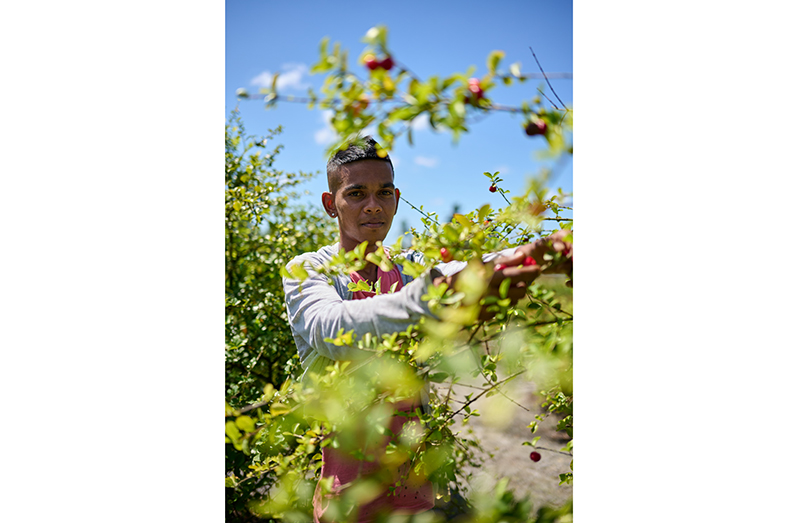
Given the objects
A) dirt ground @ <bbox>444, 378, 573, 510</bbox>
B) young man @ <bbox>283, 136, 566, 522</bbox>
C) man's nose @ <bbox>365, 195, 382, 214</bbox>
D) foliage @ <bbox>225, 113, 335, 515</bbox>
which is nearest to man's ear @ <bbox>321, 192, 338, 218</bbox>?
young man @ <bbox>283, 136, 566, 522</bbox>

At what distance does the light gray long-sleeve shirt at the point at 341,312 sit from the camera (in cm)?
69

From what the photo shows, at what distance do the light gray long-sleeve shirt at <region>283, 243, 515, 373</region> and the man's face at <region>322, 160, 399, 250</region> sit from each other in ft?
0.50

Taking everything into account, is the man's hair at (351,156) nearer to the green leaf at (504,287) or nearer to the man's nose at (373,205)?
the man's nose at (373,205)

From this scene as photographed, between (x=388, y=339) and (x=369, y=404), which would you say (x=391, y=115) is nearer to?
(x=388, y=339)

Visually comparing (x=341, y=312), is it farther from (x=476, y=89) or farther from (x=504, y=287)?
(x=476, y=89)

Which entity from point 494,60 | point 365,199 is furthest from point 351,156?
point 494,60

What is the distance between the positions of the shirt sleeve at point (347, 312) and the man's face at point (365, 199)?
0.20 meters

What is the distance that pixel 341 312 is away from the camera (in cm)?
77

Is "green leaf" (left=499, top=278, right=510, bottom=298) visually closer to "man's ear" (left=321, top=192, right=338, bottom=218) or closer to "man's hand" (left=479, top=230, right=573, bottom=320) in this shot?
"man's hand" (left=479, top=230, right=573, bottom=320)

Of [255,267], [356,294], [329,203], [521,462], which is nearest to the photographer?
[356,294]

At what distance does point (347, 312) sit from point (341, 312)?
0.5 inches

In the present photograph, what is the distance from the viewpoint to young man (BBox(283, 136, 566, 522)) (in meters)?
0.72

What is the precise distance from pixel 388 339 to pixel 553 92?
0.46 metres

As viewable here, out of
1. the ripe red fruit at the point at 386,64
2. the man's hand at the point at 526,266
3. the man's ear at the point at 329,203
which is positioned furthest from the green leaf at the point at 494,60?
the man's ear at the point at 329,203
